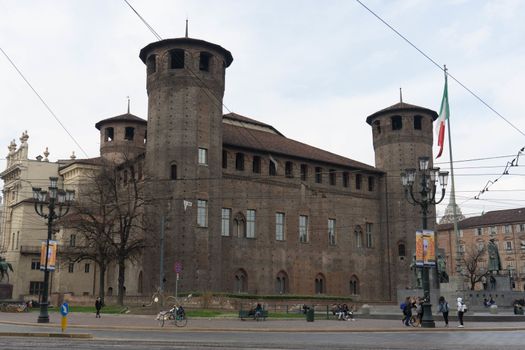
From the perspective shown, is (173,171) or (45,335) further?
(173,171)

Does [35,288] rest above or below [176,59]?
below

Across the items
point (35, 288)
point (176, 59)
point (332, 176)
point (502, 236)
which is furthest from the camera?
point (502, 236)

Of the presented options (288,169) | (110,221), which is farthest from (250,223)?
(110,221)

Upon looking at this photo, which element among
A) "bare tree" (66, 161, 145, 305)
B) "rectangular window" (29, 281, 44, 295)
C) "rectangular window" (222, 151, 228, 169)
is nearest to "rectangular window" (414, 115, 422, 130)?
"rectangular window" (222, 151, 228, 169)

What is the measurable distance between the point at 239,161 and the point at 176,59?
9.42 meters

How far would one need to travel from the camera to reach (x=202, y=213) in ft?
148

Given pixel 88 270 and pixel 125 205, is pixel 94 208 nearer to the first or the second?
pixel 125 205

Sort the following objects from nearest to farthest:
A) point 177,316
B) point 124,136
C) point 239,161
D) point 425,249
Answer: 1. point 425,249
2. point 177,316
3. point 239,161
4. point 124,136

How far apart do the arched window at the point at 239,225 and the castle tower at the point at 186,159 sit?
2.83m

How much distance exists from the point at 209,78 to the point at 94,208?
13.1m

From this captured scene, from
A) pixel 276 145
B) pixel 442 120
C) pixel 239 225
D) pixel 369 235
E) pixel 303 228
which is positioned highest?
pixel 276 145

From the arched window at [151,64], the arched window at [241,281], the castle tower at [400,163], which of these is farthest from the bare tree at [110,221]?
the castle tower at [400,163]

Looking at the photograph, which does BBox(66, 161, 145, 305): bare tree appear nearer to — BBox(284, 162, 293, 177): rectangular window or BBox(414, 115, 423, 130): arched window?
BBox(284, 162, 293, 177): rectangular window

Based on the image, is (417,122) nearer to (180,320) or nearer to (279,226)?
(279,226)
